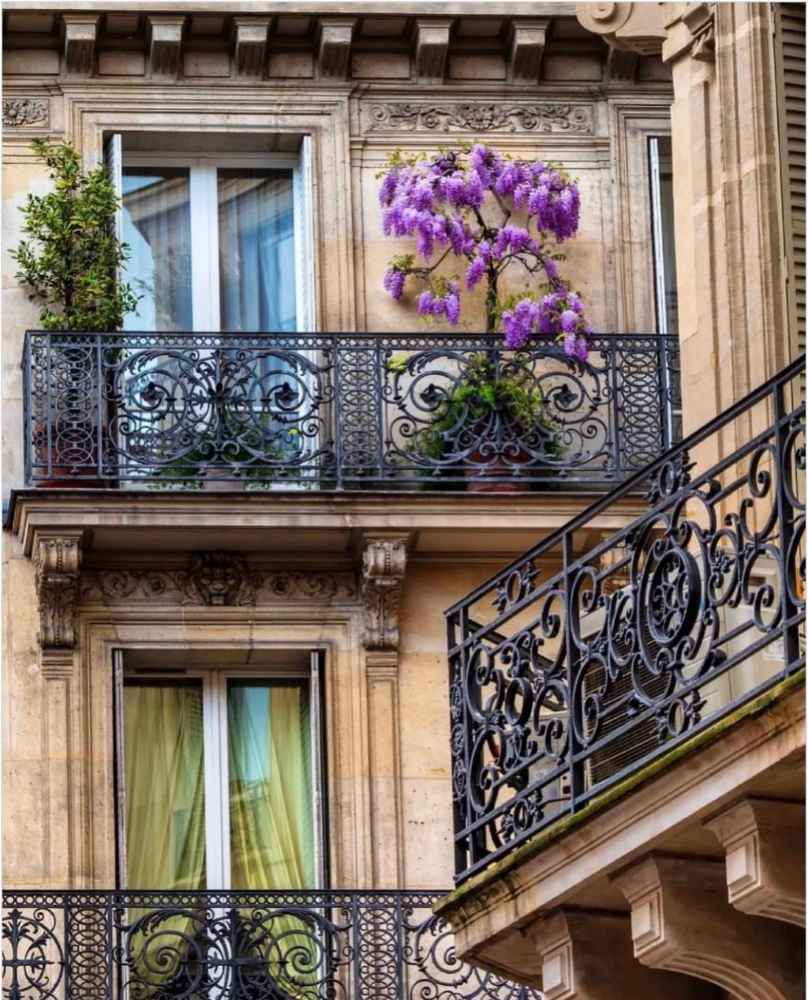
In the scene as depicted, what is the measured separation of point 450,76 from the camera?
2402cm

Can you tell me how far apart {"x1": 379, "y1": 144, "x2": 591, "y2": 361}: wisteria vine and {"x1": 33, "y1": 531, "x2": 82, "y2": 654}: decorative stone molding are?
2549mm

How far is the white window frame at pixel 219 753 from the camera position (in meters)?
22.5

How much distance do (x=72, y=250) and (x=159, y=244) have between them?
0.77 meters

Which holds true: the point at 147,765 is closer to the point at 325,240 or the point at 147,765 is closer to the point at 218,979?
the point at 218,979

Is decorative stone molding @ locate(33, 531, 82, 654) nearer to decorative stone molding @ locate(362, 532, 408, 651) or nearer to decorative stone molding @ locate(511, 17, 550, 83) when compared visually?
decorative stone molding @ locate(362, 532, 408, 651)

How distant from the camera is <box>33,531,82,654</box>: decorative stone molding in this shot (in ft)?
72.9

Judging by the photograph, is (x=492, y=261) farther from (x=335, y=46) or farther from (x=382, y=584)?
(x=382, y=584)

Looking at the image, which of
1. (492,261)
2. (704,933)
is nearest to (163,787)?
(492,261)

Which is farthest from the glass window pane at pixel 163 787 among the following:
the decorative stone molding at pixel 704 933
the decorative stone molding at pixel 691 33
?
the decorative stone molding at pixel 704 933

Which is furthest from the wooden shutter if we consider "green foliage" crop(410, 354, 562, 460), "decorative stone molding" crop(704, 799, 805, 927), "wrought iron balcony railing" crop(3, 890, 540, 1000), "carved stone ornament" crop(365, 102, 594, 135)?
"carved stone ornament" crop(365, 102, 594, 135)

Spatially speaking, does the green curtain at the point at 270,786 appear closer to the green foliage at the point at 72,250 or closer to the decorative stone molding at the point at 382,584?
the decorative stone molding at the point at 382,584

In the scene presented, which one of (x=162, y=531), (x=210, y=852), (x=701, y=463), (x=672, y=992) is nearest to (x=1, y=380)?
(x=162, y=531)

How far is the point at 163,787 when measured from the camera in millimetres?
22719

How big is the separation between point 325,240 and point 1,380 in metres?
2.03
